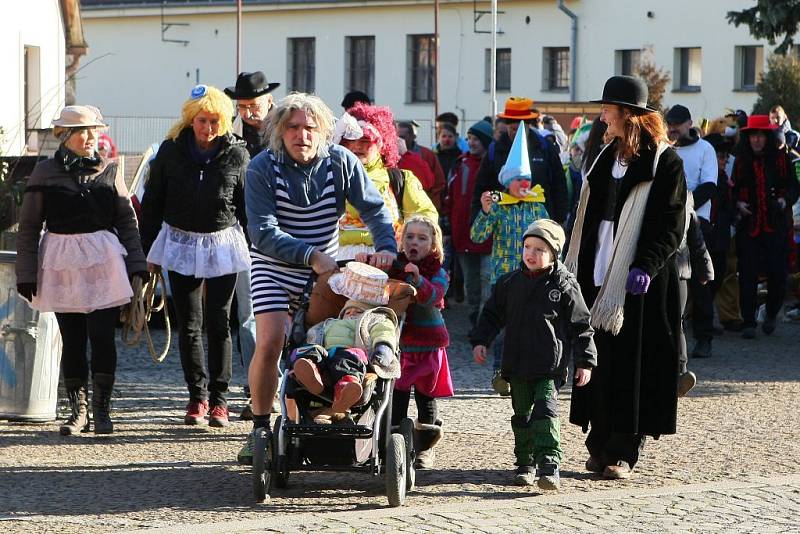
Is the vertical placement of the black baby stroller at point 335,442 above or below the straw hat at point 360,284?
below

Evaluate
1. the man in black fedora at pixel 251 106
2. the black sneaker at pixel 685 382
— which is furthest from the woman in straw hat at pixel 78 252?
the black sneaker at pixel 685 382

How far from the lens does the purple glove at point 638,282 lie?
25.6ft

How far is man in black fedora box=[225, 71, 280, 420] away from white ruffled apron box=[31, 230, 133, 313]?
2.92 feet

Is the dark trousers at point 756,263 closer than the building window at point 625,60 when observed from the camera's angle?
Yes

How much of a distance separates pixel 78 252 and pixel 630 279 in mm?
3307

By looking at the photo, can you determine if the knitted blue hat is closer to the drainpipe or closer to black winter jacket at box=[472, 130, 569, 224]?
black winter jacket at box=[472, 130, 569, 224]

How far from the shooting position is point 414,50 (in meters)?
54.3

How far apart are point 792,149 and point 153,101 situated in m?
44.7

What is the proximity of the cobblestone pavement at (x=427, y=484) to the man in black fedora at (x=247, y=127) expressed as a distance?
2.03ft

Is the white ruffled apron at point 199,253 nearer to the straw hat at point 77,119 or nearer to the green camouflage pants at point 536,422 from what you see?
the straw hat at point 77,119

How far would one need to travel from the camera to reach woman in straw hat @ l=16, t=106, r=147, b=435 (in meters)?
9.22

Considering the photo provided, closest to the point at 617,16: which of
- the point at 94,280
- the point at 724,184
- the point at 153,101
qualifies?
the point at 153,101

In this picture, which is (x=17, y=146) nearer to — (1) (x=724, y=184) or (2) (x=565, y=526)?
(1) (x=724, y=184)

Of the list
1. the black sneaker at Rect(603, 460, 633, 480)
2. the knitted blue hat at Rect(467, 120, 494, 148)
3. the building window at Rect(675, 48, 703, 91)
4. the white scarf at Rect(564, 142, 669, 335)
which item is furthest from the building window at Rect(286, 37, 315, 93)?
the black sneaker at Rect(603, 460, 633, 480)
